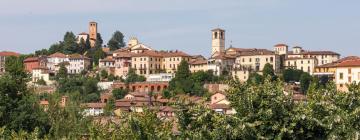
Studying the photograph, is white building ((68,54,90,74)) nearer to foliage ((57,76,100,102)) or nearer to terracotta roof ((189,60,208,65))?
foliage ((57,76,100,102))

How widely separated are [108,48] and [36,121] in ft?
306

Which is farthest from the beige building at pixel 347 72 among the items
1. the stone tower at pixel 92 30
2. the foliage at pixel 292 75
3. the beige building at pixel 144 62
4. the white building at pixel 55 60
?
the stone tower at pixel 92 30

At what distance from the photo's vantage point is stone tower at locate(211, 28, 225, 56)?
4242 inches

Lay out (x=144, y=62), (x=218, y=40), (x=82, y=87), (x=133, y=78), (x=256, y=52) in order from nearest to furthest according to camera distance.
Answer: (x=82, y=87) < (x=133, y=78) < (x=256, y=52) < (x=144, y=62) < (x=218, y=40)

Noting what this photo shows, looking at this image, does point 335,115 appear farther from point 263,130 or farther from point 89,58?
point 89,58

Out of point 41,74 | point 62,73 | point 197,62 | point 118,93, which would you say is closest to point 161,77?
point 197,62

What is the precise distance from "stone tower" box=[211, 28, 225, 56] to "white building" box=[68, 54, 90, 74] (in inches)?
720

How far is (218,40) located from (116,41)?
22.5 meters

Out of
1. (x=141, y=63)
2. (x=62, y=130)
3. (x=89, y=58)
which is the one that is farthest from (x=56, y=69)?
(x=62, y=130)

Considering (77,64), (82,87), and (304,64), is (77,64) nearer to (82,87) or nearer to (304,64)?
(82,87)

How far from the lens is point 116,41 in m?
124

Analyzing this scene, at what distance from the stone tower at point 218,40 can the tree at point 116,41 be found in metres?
19.5

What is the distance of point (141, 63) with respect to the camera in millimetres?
99125

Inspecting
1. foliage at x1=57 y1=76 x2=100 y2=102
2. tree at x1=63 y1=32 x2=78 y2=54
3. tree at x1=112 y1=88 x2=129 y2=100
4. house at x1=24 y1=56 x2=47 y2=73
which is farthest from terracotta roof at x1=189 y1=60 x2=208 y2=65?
tree at x1=63 y1=32 x2=78 y2=54
